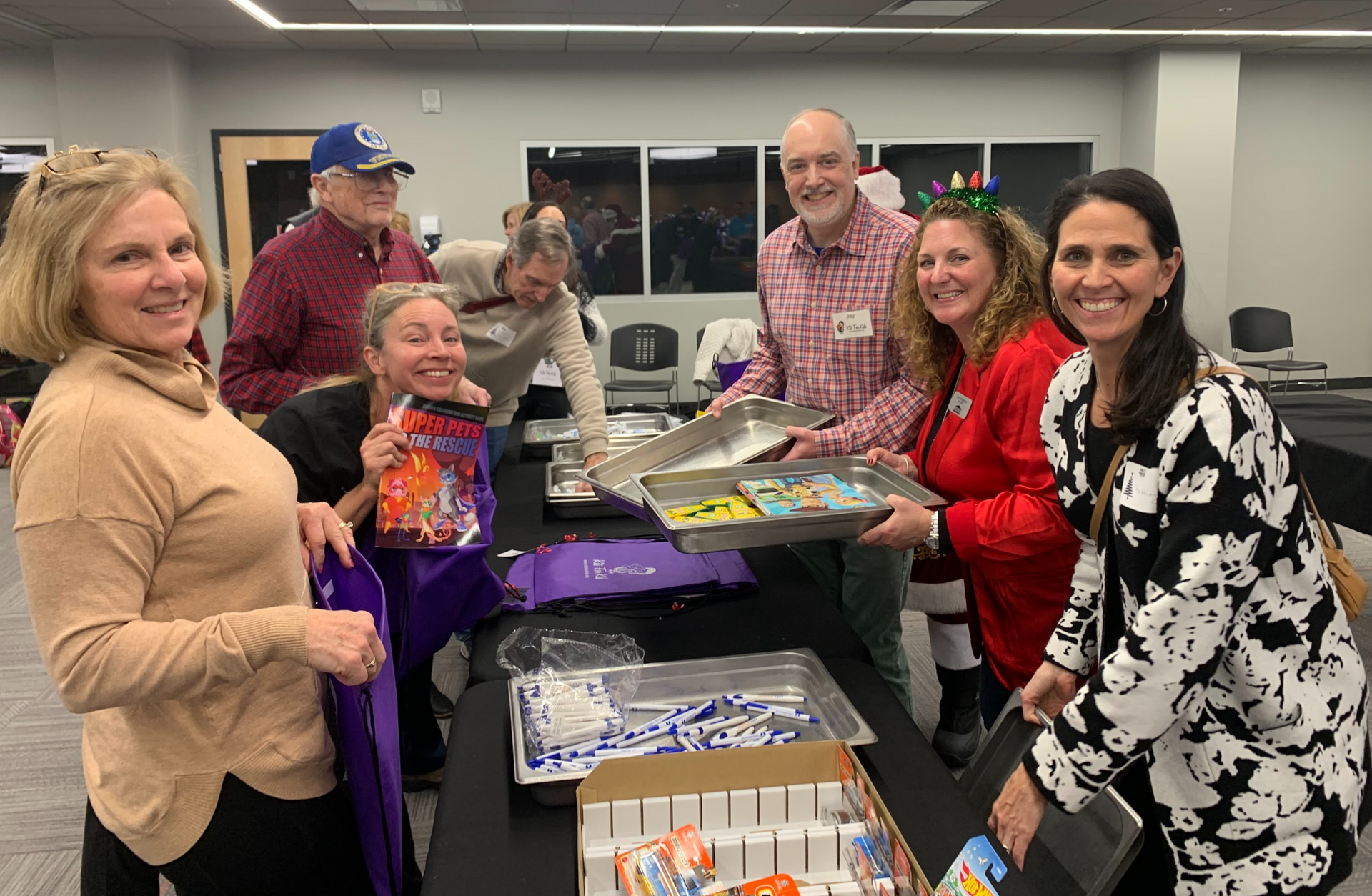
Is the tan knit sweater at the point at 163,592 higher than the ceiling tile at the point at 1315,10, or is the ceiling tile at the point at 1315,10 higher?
the ceiling tile at the point at 1315,10

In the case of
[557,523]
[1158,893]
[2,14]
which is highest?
[2,14]

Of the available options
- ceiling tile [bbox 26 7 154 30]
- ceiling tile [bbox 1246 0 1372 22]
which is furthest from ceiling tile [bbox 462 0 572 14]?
ceiling tile [bbox 1246 0 1372 22]

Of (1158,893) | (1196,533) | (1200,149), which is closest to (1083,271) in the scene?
(1196,533)

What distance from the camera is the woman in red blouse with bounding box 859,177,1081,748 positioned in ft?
5.39

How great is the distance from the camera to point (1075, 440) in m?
1.33

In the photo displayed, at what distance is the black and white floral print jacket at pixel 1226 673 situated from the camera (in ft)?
3.48

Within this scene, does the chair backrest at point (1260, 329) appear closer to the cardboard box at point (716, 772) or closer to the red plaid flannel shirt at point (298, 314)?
the red plaid flannel shirt at point (298, 314)

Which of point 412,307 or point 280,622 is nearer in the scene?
point 280,622

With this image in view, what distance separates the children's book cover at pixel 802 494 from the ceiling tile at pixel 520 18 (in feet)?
17.2

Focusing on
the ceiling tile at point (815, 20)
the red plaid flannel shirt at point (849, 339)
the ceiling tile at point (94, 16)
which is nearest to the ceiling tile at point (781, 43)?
Answer: the ceiling tile at point (815, 20)

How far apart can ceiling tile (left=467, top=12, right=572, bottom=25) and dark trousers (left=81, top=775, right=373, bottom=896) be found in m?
5.98

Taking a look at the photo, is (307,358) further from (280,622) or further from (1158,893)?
(1158,893)

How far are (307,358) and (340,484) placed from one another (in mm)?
881

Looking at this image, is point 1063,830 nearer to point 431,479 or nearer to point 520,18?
point 431,479
